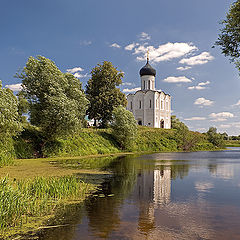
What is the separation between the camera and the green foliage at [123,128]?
38966 mm

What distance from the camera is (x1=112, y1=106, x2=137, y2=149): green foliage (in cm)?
3897

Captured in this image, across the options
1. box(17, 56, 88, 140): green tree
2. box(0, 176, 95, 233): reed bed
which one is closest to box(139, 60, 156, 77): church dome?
box(17, 56, 88, 140): green tree

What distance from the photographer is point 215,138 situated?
207 feet

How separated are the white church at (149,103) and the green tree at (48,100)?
48.4 meters

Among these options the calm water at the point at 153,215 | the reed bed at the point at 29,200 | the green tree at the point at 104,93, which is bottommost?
the calm water at the point at 153,215

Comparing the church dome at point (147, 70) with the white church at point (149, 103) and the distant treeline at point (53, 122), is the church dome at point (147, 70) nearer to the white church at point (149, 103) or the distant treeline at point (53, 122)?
the white church at point (149, 103)

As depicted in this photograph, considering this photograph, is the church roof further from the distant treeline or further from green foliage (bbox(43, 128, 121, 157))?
green foliage (bbox(43, 128, 121, 157))

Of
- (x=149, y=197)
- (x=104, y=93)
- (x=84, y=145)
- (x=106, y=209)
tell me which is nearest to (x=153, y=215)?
(x=106, y=209)

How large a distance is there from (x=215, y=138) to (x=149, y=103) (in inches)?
839

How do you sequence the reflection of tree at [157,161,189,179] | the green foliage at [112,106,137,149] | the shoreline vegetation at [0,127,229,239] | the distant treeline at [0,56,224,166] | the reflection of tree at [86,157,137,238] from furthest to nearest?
1. the green foliage at [112,106,137,149]
2. the distant treeline at [0,56,224,166]
3. the reflection of tree at [157,161,189,179]
4. the shoreline vegetation at [0,127,229,239]
5. the reflection of tree at [86,157,137,238]

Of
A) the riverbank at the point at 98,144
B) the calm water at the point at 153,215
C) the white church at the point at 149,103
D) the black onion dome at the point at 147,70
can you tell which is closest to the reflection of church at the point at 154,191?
the calm water at the point at 153,215

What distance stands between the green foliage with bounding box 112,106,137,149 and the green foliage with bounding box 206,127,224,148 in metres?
31.9

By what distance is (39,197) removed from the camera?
315 inches

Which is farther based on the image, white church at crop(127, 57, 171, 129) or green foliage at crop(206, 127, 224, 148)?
white church at crop(127, 57, 171, 129)
